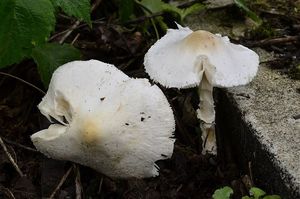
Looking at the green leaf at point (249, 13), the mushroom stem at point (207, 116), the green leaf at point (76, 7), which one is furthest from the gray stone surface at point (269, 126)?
the green leaf at point (76, 7)

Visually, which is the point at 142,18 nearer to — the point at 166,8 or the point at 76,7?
the point at 166,8

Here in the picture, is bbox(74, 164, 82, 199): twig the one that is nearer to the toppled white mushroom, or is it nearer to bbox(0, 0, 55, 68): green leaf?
the toppled white mushroom

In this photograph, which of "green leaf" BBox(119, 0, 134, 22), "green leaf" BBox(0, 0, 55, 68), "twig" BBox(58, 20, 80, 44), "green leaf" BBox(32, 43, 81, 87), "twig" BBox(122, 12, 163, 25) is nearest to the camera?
"green leaf" BBox(0, 0, 55, 68)

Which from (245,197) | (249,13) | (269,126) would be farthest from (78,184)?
(249,13)

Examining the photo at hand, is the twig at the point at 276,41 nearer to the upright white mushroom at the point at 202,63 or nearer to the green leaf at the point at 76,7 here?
the upright white mushroom at the point at 202,63

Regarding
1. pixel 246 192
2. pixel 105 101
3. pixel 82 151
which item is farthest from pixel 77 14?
pixel 246 192

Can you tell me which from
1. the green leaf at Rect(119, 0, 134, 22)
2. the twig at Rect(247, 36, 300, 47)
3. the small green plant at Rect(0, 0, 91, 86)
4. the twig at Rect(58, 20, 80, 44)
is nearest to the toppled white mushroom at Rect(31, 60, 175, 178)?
the small green plant at Rect(0, 0, 91, 86)
